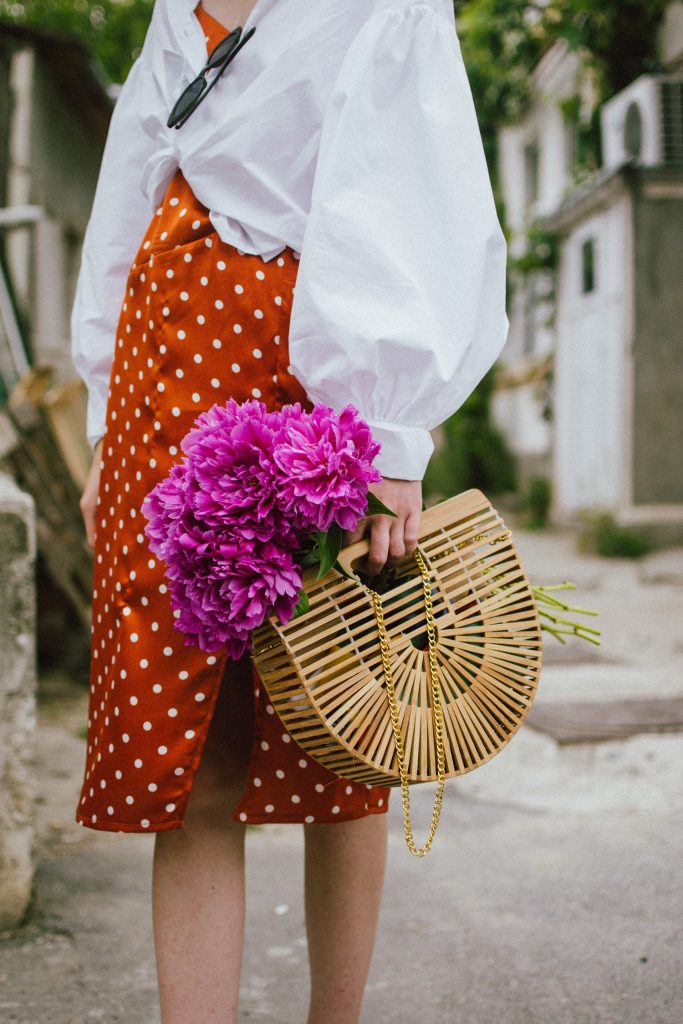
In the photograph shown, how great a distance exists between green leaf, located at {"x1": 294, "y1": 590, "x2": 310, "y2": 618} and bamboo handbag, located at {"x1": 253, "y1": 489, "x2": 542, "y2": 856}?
0.05ft

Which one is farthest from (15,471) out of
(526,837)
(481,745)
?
(481,745)

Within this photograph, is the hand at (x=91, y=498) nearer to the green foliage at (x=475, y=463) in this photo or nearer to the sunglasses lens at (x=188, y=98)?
the sunglasses lens at (x=188, y=98)

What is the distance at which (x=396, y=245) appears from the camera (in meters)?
1.23

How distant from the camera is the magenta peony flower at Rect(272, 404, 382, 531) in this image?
1.12m

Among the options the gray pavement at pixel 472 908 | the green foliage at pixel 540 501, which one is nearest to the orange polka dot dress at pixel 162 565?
the gray pavement at pixel 472 908

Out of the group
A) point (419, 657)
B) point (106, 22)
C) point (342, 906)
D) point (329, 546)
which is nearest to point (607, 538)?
point (342, 906)

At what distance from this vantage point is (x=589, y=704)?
3822 millimetres

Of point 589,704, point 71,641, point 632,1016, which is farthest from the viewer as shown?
point 71,641

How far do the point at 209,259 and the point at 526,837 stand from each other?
193 cm

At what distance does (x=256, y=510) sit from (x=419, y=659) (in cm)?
29

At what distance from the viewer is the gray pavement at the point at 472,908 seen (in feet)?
6.14

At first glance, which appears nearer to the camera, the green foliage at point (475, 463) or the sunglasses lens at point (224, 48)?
the sunglasses lens at point (224, 48)

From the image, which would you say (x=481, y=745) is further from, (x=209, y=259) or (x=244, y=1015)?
(x=244, y=1015)

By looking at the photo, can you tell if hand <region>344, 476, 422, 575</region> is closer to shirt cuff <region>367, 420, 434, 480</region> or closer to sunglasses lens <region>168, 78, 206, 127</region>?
shirt cuff <region>367, 420, 434, 480</region>
